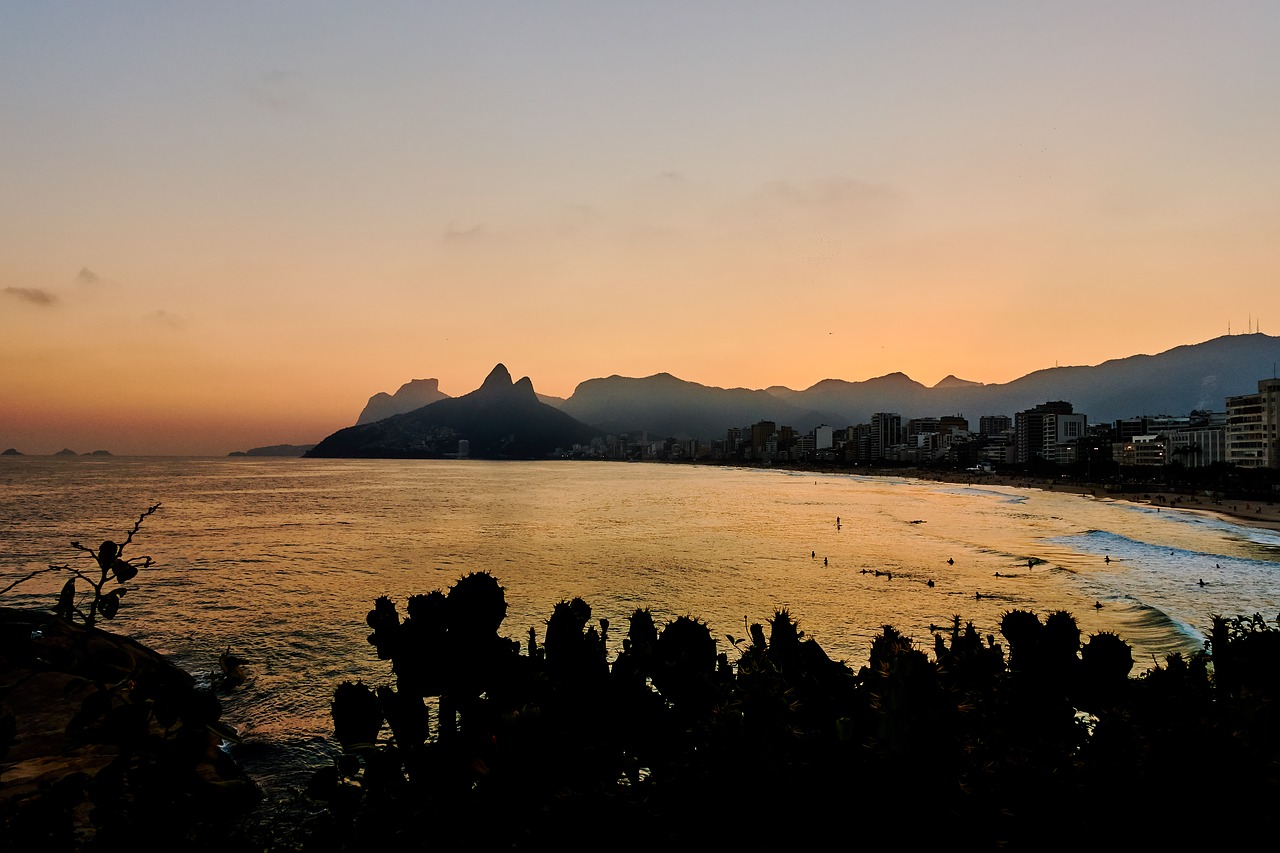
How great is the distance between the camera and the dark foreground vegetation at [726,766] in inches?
226

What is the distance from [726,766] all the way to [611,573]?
38382 mm

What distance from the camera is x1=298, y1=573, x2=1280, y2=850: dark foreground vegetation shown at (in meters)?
5.74

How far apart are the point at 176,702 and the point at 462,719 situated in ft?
12.8

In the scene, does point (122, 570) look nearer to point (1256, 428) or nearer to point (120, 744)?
point (120, 744)

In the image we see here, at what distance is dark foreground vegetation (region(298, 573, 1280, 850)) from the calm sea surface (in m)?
3.54

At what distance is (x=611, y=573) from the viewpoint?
4381 centimetres

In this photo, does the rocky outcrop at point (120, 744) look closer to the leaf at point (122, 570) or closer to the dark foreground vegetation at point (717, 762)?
the leaf at point (122, 570)

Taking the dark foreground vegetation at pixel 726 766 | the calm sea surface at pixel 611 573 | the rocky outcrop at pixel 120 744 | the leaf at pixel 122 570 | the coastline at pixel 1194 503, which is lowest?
the coastline at pixel 1194 503

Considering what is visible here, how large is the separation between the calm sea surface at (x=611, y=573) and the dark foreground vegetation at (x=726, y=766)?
11.6ft

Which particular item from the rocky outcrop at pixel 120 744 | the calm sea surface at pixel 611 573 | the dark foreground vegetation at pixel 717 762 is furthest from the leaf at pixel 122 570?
the calm sea surface at pixel 611 573

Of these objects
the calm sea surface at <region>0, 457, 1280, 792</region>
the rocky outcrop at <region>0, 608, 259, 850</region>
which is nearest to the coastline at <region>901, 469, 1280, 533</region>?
the calm sea surface at <region>0, 457, 1280, 792</region>

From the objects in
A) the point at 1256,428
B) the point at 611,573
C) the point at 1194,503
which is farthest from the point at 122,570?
the point at 1256,428

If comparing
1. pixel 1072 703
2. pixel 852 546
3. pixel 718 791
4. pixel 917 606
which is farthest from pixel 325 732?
pixel 852 546

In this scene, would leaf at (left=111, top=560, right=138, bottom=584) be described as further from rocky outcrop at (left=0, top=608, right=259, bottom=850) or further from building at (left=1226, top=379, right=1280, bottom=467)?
building at (left=1226, top=379, right=1280, bottom=467)
